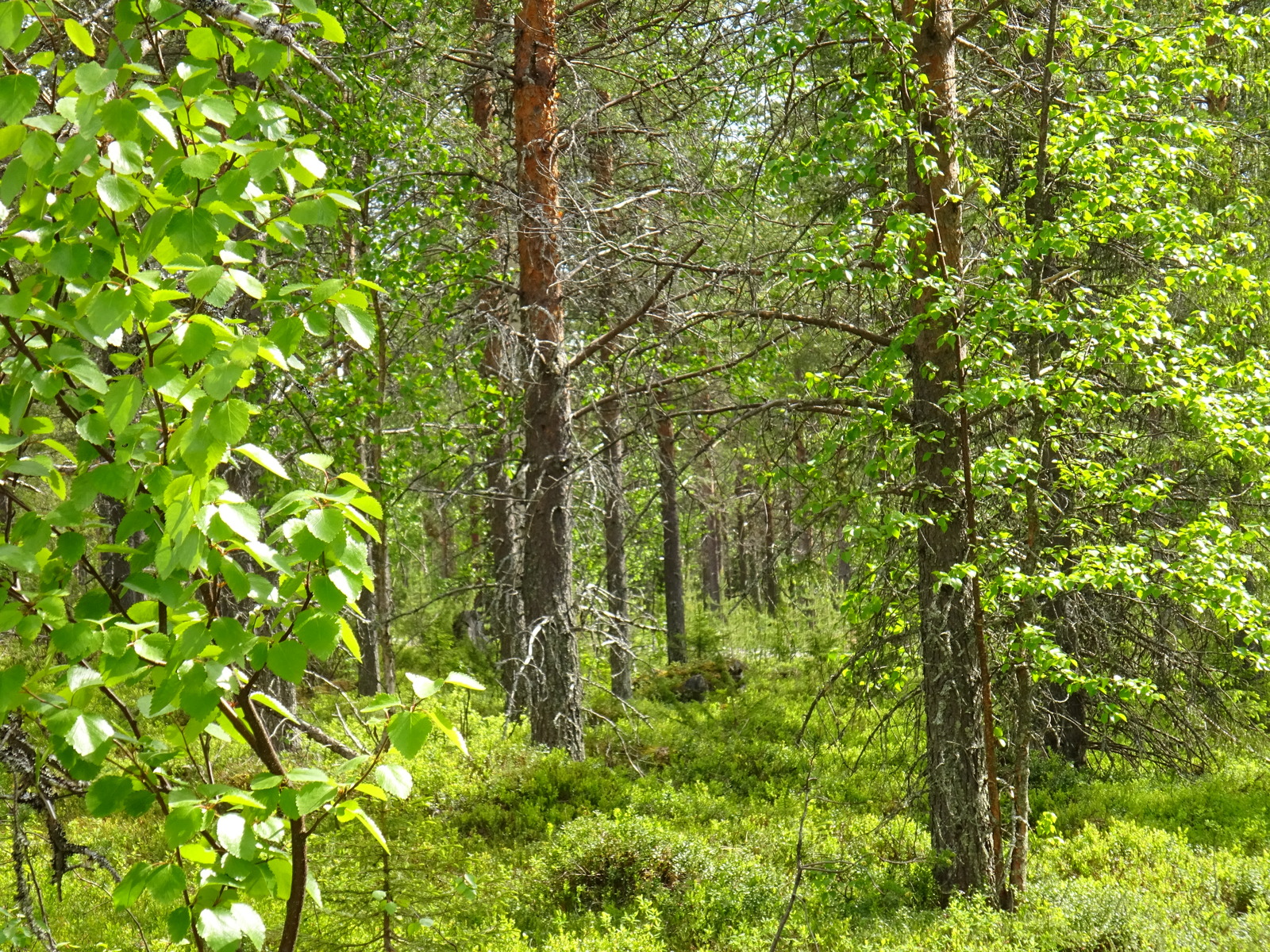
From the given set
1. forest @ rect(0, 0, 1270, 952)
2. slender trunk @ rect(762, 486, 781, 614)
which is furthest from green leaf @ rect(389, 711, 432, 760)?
slender trunk @ rect(762, 486, 781, 614)

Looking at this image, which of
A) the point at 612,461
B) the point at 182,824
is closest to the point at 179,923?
the point at 182,824

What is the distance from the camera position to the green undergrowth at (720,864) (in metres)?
4.87

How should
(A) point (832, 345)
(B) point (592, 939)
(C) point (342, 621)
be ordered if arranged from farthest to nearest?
(A) point (832, 345)
(B) point (592, 939)
(C) point (342, 621)

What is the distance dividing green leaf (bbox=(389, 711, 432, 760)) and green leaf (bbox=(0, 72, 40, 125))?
116cm

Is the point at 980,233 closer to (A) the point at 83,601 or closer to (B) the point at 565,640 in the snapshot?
(B) the point at 565,640

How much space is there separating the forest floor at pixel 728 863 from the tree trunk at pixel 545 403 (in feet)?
2.58

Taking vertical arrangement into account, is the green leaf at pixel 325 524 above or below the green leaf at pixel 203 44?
below

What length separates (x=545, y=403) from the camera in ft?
26.1

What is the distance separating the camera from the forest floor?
4.86 metres

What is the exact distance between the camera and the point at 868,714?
11688 millimetres

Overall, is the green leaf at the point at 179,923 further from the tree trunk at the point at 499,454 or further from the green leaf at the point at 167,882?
the tree trunk at the point at 499,454

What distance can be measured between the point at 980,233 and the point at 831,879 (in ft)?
16.7

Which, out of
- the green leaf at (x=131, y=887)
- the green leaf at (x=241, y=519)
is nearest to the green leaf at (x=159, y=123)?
the green leaf at (x=241, y=519)

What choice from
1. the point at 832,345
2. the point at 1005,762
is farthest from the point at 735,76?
the point at 1005,762
